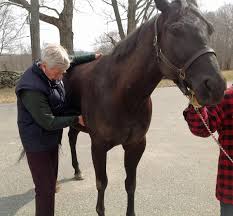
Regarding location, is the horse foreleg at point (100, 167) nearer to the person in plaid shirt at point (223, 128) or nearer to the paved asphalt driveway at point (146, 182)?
the paved asphalt driveway at point (146, 182)

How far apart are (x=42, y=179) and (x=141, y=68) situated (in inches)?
47.9

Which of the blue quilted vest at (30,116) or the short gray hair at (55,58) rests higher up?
the short gray hair at (55,58)

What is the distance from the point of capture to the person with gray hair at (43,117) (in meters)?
2.62

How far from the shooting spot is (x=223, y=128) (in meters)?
2.31

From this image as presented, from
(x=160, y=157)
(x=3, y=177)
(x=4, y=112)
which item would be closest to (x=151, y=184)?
(x=160, y=157)

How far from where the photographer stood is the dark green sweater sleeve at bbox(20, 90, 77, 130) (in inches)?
103

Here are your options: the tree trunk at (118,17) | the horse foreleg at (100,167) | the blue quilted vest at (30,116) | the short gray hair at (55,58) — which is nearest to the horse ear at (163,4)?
the short gray hair at (55,58)

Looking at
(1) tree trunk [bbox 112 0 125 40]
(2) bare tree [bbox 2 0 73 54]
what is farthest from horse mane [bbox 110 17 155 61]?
(1) tree trunk [bbox 112 0 125 40]

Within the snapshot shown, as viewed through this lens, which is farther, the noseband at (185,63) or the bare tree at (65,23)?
the bare tree at (65,23)

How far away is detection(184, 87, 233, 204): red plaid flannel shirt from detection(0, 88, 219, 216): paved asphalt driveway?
1312 mm

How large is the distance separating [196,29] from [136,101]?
963mm

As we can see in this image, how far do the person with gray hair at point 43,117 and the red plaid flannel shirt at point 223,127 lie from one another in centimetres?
105

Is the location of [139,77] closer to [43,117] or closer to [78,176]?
[43,117]

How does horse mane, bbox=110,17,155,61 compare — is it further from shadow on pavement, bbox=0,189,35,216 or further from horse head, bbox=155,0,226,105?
shadow on pavement, bbox=0,189,35,216
